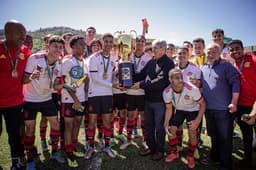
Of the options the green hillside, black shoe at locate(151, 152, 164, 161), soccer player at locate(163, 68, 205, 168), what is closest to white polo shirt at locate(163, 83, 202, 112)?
soccer player at locate(163, 68, 205, 168)

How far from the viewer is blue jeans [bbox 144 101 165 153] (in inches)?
179

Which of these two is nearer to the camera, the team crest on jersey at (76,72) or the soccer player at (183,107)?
the soccer player at (183,107)

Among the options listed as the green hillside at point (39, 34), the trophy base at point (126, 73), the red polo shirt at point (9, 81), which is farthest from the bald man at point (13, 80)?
the green hillside at point (39, 34)

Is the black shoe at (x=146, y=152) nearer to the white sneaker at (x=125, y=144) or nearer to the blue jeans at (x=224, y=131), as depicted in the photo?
the white sneaker at (x=125, y=144)

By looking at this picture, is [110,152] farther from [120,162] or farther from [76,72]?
[76,72]

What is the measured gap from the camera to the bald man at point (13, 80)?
11.4 ft

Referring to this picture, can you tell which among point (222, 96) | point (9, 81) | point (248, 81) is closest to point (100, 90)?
point (9, 81)

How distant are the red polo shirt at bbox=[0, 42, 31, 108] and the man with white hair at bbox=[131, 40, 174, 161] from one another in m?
2.53

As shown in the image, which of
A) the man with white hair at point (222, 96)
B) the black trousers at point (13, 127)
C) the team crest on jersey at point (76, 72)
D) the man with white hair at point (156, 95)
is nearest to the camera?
the black trousers at point (13, 127)

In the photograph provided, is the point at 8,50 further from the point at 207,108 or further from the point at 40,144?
the point at 207,108

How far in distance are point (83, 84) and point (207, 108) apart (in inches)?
112

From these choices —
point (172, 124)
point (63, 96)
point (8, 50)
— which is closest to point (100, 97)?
point (63, 96)

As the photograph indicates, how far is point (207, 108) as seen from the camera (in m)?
4.23

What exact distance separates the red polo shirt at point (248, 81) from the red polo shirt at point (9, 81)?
4.65 metres
